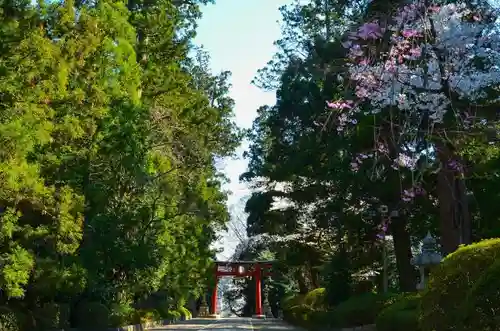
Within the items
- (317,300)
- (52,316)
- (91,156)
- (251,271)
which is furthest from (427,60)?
(251,271)

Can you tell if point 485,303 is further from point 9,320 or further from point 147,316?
point 147,316

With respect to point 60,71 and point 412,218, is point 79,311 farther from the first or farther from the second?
point 412,218

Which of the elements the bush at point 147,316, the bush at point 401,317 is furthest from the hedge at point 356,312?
the bush at point 147,316

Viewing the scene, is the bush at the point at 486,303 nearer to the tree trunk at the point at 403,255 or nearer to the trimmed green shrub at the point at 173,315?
the tree trunk at the point at 403,255

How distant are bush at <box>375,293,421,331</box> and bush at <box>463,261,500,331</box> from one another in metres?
5.67

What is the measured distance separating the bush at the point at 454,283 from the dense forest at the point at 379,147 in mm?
33

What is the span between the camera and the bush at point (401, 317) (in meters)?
13.1

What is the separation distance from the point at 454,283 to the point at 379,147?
3.30m

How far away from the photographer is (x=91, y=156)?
1967cm

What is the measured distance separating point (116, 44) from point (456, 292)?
15.7 meters

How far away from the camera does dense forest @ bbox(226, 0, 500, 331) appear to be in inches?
381

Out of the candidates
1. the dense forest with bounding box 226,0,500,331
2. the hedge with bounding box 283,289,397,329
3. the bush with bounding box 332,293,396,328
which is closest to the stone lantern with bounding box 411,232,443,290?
the dense forest with bounding box 226,0,500,331

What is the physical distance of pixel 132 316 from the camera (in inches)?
1111

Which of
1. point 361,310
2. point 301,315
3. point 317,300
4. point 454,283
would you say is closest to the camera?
point 454,283
